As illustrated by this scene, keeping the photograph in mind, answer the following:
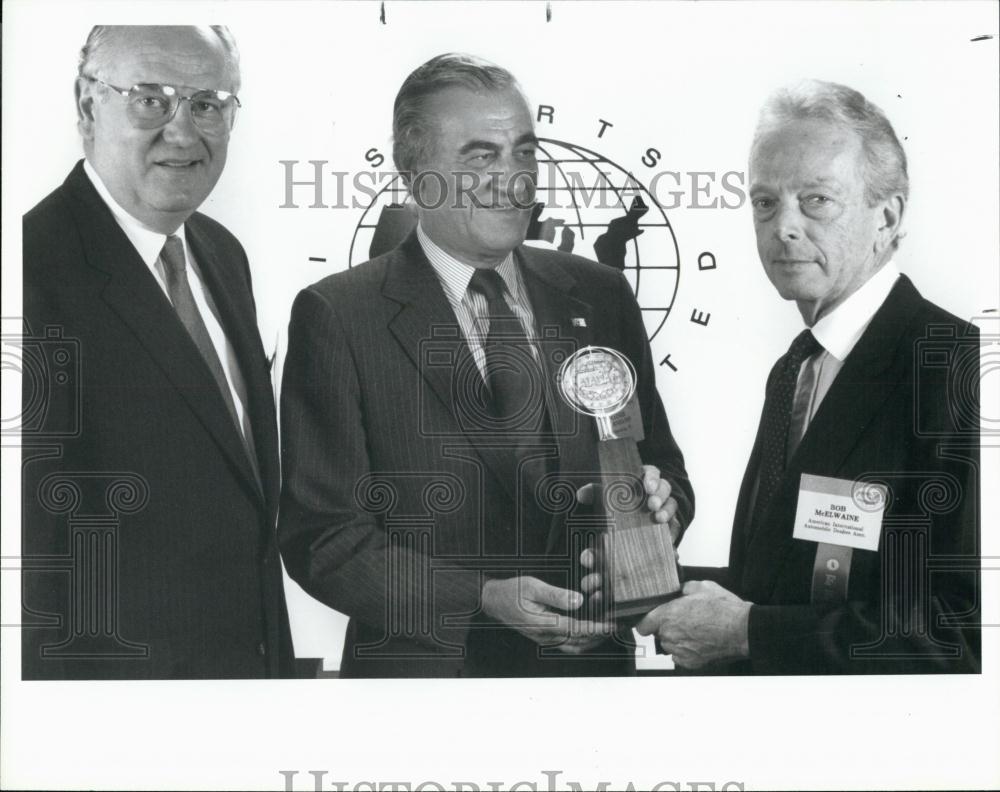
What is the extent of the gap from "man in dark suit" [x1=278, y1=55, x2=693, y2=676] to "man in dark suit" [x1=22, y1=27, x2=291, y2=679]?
6.1 inches

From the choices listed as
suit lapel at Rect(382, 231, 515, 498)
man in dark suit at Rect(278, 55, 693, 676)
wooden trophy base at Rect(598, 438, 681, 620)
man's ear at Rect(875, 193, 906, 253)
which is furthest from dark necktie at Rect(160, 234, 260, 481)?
man's ear at Rect(875, 193, 906, 253)

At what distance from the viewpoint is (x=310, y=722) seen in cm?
333

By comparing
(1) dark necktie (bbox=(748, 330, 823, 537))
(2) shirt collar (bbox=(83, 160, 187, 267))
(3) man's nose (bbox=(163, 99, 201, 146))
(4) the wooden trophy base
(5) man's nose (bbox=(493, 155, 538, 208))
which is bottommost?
(4) the wooden trophy base

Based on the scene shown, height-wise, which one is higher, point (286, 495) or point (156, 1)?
point (156, 1)

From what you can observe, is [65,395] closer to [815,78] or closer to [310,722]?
[310,722]

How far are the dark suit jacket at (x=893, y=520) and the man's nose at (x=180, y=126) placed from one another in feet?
5.65

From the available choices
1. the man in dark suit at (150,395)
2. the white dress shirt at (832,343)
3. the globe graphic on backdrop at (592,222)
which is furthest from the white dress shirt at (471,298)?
the white dress shirt at (832,343)

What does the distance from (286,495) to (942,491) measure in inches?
69.0

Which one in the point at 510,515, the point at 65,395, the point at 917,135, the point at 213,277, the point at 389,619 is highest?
the point at 917,135

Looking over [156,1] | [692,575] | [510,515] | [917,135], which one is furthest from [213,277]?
[917,135]

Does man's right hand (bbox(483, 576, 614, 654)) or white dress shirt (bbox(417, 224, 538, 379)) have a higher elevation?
white dress shirt (bbox(417, 224, 538, 379))

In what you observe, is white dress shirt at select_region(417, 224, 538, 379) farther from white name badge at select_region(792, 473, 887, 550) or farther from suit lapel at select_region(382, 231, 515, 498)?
white name badge at select_region(792, 473, 887, 550)

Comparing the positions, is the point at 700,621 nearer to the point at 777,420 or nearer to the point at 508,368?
the point at 777,420

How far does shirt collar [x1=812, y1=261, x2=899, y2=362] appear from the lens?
10.9 feet
